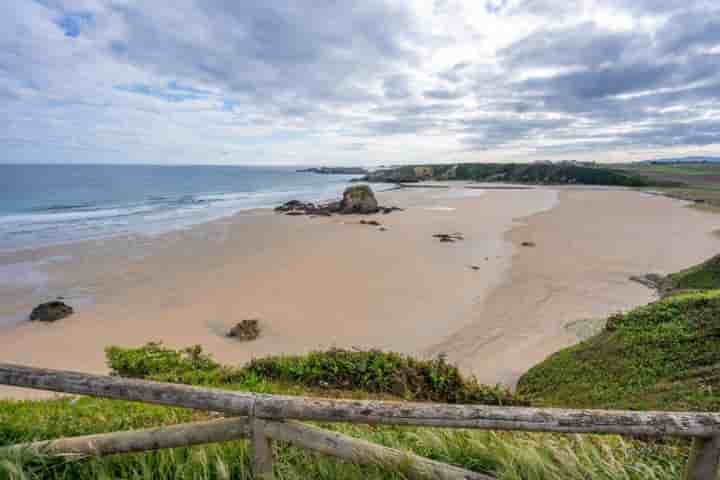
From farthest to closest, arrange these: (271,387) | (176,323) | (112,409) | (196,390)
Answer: (176,323)
(271,387)
(112,409)
(196,390)

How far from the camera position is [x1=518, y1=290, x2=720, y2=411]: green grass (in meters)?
5.16

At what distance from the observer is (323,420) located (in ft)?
7.64

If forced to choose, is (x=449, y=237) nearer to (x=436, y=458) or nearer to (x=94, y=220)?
(x=436, y=458)

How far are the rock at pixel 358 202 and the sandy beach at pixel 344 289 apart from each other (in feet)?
34.9

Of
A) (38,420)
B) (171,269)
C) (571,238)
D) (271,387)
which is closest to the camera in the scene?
(38,420)

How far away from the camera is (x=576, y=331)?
10312 millimetres

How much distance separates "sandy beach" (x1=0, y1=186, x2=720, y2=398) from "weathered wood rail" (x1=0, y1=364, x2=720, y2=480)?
644cm

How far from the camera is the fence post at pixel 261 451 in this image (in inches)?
95.8

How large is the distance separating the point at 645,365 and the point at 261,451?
6.83m

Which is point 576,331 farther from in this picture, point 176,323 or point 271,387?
point 176,323

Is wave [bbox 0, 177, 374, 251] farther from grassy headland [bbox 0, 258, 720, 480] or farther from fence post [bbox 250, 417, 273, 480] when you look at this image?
fence post [bbox 250, 417, 273, 480]

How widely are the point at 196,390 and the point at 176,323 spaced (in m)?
10.3

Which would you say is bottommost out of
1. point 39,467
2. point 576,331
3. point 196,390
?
point 576,331

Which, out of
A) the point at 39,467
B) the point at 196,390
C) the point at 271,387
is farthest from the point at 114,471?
the point at 271,387
